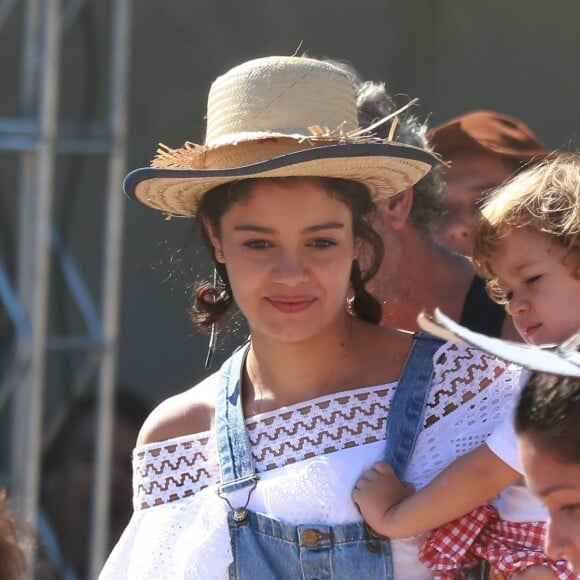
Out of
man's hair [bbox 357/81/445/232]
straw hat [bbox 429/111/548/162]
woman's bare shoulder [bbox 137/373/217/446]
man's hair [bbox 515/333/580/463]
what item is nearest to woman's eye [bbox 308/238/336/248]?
woman's bare shoulder [bbox 137/373/217/446]

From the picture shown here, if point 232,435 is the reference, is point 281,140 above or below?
above

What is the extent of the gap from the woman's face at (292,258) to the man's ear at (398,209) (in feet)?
2.21

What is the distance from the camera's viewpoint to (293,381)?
269 centimetres

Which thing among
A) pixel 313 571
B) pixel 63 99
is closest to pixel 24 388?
pixel 63 99

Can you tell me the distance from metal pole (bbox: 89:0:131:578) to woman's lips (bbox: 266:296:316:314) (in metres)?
2.20

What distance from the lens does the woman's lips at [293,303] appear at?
256 cm

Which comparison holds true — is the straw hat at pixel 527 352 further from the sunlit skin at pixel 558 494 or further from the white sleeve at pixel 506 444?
the white sleeve at pixel 506 444

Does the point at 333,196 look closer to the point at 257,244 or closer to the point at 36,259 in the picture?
the point at 257,244

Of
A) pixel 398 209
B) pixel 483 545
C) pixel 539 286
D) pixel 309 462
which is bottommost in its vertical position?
pixel 483 545

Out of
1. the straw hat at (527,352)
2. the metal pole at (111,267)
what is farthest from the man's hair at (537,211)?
the metal pole at (111,267)

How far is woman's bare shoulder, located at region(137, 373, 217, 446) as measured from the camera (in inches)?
107

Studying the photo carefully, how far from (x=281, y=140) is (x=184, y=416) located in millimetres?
547

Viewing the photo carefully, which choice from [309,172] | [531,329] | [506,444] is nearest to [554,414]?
[506,444]

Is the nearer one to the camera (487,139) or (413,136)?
(413,136)
